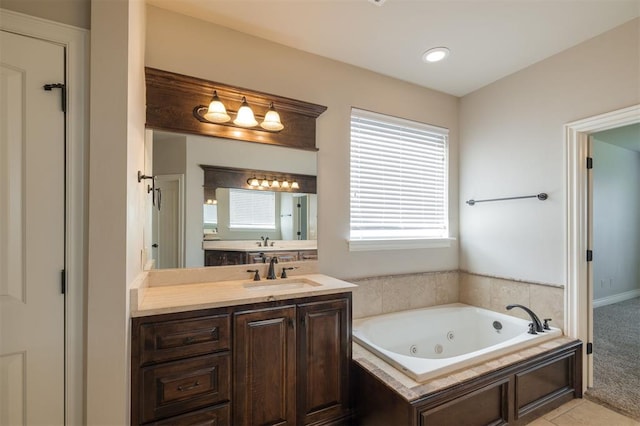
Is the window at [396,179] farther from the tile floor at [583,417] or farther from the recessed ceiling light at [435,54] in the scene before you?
the tile floor at [583,417]

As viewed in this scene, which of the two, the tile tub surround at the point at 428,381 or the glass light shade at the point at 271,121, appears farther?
the glass light shade at the point at 271,121

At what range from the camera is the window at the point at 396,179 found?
2.71 meters

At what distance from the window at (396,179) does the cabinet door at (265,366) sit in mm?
1087

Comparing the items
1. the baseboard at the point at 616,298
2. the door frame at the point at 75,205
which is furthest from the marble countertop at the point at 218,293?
the baseboard at the point at 616,298

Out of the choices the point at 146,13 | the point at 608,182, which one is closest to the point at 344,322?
the point at 146,13

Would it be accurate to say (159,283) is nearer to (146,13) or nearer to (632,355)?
(146,13)

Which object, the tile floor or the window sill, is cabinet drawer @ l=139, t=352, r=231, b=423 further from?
the tile floor

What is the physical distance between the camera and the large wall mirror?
6.59ft

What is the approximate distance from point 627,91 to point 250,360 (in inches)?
122

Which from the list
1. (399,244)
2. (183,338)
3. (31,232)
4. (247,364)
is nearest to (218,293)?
(183,338)

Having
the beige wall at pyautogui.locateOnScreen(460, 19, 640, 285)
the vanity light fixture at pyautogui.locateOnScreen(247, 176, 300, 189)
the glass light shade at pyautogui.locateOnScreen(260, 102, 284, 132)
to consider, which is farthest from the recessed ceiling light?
the vanity light fixture at pyautogui.locateOnScreen(247, 176, 300, 189)

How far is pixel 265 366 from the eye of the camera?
170 centimetres

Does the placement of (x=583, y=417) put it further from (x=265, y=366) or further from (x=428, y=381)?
(x=265, y=366)

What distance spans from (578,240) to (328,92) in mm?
2355
